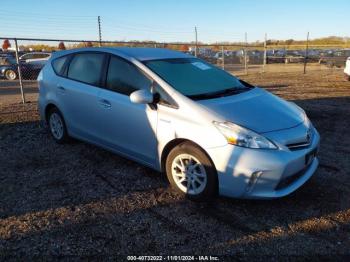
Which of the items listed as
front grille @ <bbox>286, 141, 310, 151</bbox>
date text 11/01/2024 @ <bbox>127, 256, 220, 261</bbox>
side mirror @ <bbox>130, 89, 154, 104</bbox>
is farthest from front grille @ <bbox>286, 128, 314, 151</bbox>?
side mirror @ <bbox>130, 89, 154, 104</bbox>

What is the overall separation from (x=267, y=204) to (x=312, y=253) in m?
0.90

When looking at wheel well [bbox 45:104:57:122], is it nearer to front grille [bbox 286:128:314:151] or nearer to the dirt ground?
the dirt ground

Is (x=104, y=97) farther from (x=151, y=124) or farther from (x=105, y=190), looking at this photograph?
(x=105, y=190)

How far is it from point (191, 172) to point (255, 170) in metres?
0.75

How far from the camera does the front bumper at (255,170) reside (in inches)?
140

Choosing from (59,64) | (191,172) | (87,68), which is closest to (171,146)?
(191,172)

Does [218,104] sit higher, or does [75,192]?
[218,104]

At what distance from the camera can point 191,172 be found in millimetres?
3986

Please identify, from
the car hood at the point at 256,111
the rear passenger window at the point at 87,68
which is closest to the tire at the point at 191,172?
the car hood at the point at 256,111

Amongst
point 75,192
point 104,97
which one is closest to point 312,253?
point 75,192

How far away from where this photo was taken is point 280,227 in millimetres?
3510

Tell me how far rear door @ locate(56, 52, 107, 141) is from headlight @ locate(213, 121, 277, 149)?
210 cm

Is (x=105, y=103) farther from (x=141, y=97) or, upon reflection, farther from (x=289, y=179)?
(x=289, y=179)

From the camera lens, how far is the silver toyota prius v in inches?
143
